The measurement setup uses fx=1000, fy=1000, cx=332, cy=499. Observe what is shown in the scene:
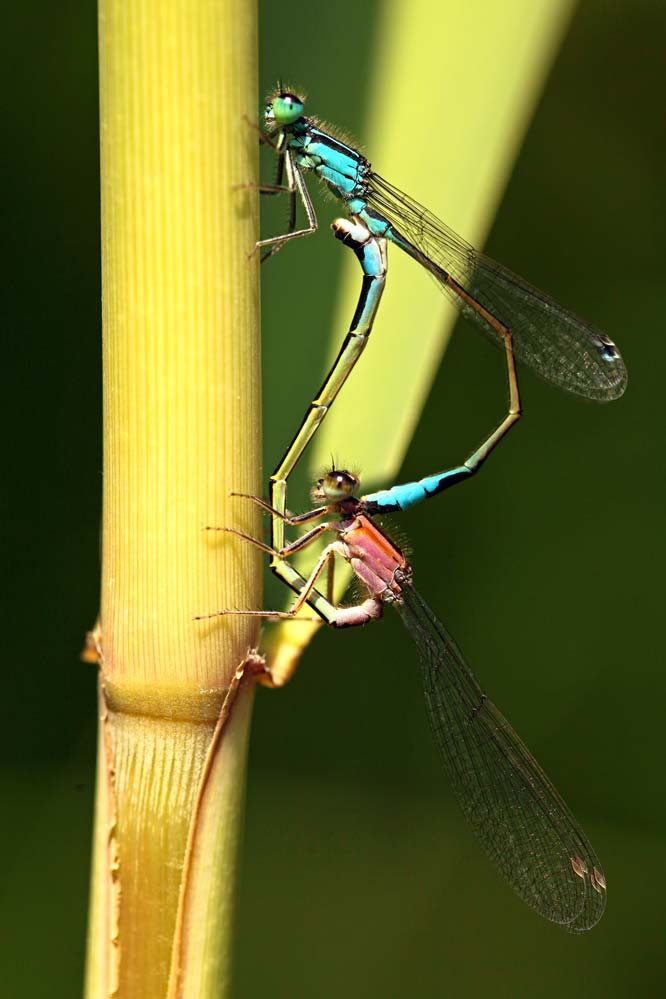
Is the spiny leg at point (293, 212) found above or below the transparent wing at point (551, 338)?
below

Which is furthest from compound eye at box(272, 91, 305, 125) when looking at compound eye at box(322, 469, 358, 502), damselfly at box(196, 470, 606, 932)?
damselfly at box(196, 470, 606, 932)

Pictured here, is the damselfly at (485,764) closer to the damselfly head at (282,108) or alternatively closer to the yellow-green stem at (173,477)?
the damselfly head at (282,108)

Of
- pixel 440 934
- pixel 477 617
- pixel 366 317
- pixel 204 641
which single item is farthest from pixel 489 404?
pixel 204 641

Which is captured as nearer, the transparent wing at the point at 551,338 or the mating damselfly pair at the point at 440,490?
the mating damselfly pair at the point at 440,490

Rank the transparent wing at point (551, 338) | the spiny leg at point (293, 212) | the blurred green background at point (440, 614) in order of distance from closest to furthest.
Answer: the spiny leg at point (293, 212) < the transparent wing at point (551, 338) < the blurred green background at point (440, 614)

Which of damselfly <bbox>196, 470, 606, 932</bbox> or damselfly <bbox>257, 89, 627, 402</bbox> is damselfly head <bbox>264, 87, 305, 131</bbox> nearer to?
damselfly <bbox>257, 89, 627, 402</bbox>

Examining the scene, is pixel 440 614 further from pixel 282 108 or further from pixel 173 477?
pixel 173 477

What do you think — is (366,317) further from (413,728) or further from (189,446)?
(413,728)

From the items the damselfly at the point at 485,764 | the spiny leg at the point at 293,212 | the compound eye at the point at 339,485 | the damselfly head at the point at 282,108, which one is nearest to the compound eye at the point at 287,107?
the damselfly head at the point at 282,108
